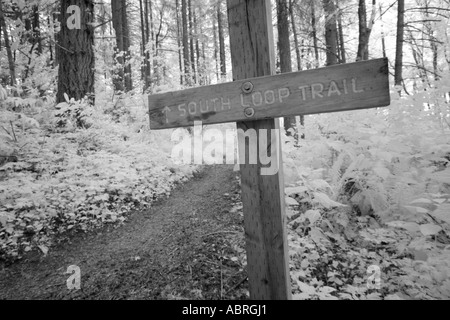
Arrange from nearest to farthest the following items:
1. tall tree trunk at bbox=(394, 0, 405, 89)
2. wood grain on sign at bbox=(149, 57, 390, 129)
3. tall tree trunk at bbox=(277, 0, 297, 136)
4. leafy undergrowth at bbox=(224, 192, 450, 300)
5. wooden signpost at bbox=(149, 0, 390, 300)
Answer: wood grain on sign at bbox=(149, 57, 390, 129)
wooden signpost at bbox=(149, 0, 390, 300)
leafy undergrowth at bbox=(224, 192, 450, 300)
tall tree trunk at bbox=(394, 0, 405, 89)
tall tree trunk at bbox=(277, 0, 297, 136)

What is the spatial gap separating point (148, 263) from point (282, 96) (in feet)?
8.50

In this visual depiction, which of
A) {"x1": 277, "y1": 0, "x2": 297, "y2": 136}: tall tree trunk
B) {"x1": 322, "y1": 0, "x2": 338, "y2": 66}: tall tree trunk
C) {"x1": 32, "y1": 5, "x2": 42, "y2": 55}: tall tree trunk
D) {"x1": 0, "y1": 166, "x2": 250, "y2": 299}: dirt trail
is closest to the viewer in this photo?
{"x1": 0, "y1": 166, "x2": 250, "y2": 299}: dirt trail

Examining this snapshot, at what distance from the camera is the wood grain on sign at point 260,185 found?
1933 millimetres

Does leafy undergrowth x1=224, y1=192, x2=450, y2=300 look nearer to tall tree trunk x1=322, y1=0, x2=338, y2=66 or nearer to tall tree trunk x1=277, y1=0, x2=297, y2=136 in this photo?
tall tree trunk x1=277, y1=0, x2=297, y2=136

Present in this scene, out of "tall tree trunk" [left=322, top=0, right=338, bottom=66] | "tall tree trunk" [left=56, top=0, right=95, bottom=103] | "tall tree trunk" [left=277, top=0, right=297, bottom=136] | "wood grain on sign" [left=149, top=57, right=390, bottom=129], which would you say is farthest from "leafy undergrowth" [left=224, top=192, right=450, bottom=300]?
"tall tree trunk" [left=322, top=0, right=338, bottom=66]

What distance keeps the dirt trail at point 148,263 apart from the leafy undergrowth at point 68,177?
1.05ft

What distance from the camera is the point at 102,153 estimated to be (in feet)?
19.7

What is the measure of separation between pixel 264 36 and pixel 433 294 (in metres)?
2.88

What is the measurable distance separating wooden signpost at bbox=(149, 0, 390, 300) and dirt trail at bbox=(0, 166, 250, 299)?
29.4 inches

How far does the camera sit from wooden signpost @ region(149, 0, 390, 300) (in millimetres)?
1748

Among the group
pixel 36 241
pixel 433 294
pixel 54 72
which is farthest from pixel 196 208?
pixel 54 72

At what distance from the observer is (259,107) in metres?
1.86

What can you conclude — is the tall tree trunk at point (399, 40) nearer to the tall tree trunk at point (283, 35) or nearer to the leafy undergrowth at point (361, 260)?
the tall tree trunk at point (283, 35)

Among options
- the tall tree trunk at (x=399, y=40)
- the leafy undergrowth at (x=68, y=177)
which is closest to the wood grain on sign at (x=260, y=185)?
the leafy undergrowth at (x=68, y=177)
